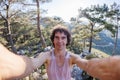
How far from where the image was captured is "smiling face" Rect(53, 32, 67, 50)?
1.77 meters

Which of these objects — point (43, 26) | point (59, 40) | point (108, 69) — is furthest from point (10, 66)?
point (43, 26)

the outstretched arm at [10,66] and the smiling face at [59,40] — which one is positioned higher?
the outstretched arm at [10,66]

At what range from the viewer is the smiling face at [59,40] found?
1771mm

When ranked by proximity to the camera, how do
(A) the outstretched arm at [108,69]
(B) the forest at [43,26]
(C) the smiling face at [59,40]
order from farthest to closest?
(B) the forest at [43,26] → (C) the smiling face at [59,40] → (A) the outstretched arm at [108,69]

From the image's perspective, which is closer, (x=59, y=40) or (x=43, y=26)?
(x=59, y=40)

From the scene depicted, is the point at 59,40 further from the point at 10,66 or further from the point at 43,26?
the point at 43,26

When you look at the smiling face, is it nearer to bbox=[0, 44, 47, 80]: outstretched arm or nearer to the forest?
bbox=[0, 44, 47, 80]: outstretched arm

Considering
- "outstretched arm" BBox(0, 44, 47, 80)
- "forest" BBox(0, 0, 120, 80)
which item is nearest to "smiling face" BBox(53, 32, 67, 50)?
"outstretched arm" BBox(0, 44, 47, 80)

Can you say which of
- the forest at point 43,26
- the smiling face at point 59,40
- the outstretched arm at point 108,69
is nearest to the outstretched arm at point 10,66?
the outstretched arm at point 108,69

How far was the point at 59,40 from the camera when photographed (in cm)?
189

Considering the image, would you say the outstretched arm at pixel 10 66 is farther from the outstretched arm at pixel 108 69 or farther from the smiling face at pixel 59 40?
the smiling face at pixel 59 40

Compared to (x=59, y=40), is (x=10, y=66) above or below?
above

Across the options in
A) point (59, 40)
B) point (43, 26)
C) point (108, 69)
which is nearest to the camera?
point (108, 69)

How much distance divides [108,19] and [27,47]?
796cm
